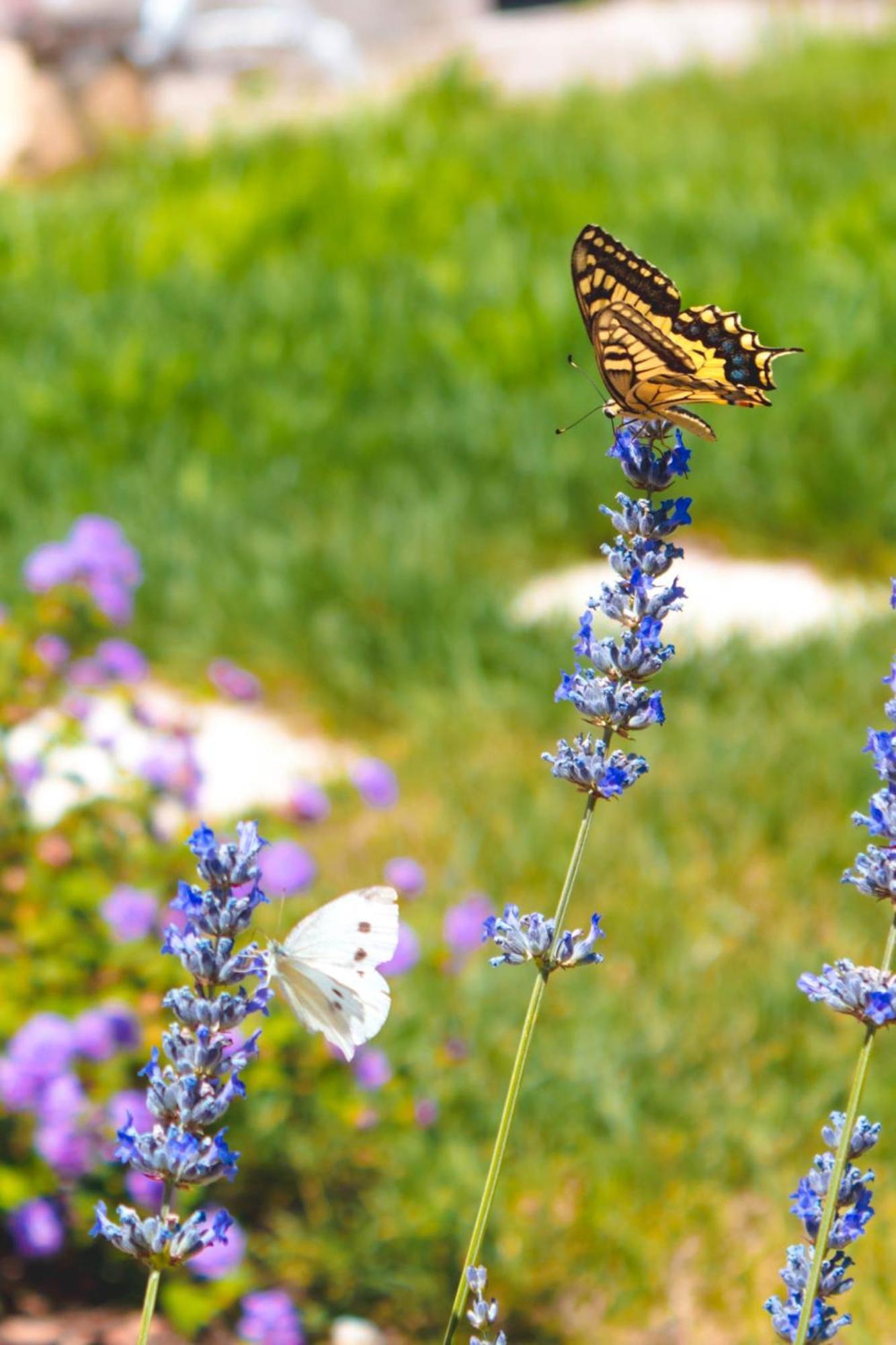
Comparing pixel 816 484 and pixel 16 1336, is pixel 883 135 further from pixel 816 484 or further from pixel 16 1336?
pixel 16 1336

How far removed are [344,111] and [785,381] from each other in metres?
5.22

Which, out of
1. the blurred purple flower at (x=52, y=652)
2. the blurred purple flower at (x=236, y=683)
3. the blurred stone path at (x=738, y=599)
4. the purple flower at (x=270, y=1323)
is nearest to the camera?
the purple flower at (x=270, y=1323)

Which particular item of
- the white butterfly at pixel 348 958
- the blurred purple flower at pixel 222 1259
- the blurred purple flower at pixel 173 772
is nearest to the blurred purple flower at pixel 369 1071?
the blurred purple flower at pixel 222 1259

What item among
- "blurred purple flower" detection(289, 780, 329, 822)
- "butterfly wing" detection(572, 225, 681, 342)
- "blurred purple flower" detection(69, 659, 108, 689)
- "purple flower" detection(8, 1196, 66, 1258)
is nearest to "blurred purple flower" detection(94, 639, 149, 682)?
"blurred purple flower" detection(69, 659, 108, 689)

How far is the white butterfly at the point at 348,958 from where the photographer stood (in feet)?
3.63

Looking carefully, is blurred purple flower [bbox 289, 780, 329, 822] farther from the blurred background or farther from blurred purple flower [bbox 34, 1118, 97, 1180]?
blurred purple flower [bbox 34, 1118, 97, 1180]

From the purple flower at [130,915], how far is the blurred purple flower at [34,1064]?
0.80ft

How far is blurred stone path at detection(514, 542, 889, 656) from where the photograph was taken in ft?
14.6

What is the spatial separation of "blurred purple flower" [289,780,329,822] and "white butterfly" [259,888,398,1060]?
217 centimetres

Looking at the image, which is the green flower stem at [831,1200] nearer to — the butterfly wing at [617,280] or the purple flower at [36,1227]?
the butterfly wing at [617,280]

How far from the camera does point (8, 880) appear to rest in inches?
110

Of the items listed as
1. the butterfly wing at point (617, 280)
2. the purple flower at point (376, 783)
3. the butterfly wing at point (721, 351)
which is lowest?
the butterfly wing at point (721, 351)

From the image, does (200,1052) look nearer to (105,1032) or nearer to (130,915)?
(105,1032)

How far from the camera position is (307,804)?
3316 mm
